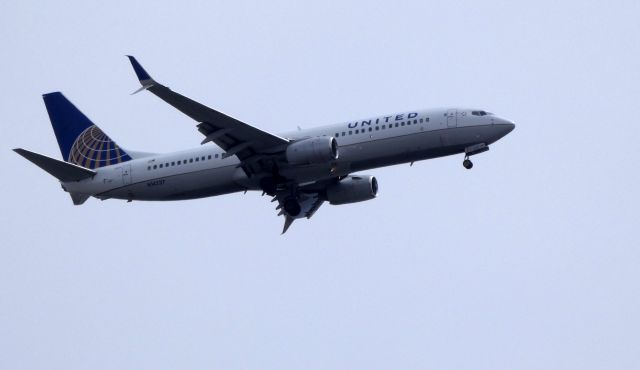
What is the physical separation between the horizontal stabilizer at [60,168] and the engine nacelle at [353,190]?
1290 cm

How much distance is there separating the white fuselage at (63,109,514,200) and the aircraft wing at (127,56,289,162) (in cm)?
139

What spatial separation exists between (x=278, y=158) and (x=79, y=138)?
13760 mm

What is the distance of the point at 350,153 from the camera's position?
5762cm

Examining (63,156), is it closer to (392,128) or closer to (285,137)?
(285,137)

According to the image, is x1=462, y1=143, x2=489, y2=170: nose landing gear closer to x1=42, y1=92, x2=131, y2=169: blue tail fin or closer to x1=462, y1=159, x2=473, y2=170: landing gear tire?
x1=462, y1=159, x2=473, y2=170: landing gear tire

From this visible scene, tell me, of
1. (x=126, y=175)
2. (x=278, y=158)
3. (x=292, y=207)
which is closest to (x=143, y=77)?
(x=278, y=158)

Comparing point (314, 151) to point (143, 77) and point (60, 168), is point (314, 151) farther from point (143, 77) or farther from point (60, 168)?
point (60, 168)

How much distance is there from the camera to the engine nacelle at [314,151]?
5644cm

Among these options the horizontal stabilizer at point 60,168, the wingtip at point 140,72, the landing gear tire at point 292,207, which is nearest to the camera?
the wingtip at point 140,72

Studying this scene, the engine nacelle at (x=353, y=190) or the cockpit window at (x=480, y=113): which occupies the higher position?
the cockpit window at (x=480, y=113)

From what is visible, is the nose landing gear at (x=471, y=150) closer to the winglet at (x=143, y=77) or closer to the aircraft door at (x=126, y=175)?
the winglet at (x=143, y=77)

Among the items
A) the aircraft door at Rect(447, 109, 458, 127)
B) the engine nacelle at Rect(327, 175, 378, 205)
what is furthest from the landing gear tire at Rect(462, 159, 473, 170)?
the engine nacelle at Rect(327, 175, 378, 205)

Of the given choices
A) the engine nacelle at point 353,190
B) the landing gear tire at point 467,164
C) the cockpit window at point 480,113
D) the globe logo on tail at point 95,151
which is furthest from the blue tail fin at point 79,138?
the cockpit window at point 480,113

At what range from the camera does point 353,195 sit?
6391 centimetres
